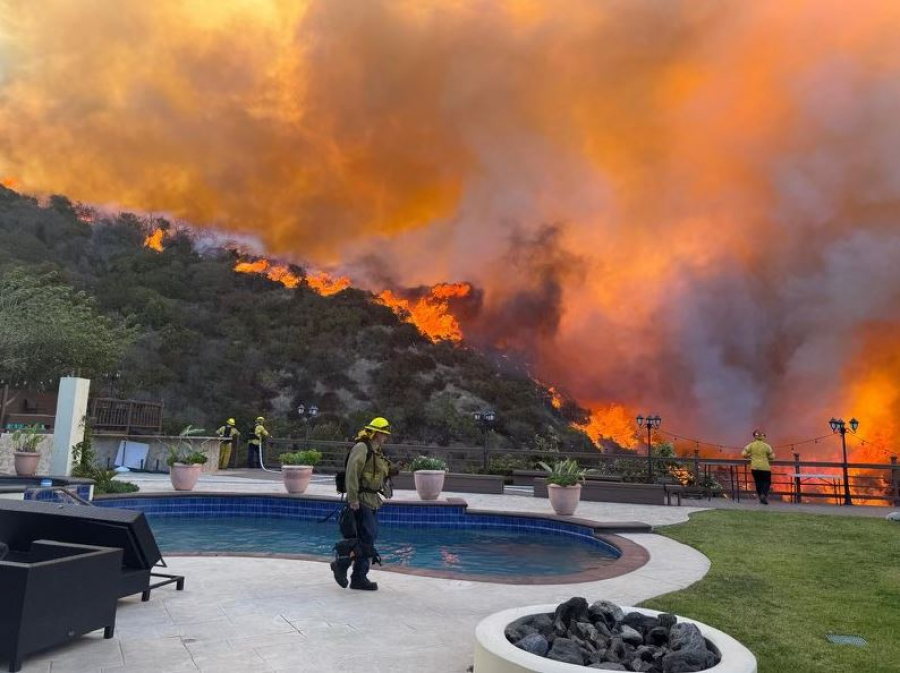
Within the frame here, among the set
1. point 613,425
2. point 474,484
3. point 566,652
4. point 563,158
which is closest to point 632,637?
point 566,652

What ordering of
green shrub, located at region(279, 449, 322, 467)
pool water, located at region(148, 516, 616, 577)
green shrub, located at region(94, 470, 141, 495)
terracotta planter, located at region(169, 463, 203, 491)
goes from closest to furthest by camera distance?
pool water, located at region(148, 516, 616, 577)
green shrub, located at region(94, 470, 141, 495)
terracotta planter, located at region(169, 463, 203, 491)
green shrub, located at region(279, 449, 322, 467)

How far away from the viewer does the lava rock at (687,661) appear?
271cm

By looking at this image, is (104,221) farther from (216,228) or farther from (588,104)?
(588,104)

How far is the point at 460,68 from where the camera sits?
44.6 metres

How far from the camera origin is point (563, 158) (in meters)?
43.9

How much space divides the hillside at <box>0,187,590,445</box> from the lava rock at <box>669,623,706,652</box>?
32120mm

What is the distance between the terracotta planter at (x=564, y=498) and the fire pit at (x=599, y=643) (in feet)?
27.3

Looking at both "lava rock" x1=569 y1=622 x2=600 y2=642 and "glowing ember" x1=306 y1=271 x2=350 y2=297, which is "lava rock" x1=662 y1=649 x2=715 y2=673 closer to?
"lava rock" x1=569 y1=622 x2=600 y2=642

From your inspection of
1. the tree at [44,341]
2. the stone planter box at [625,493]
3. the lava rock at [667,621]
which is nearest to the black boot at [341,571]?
the lava rock at [667,621]

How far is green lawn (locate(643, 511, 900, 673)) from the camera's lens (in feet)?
14.0

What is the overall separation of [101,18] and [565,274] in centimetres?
4236

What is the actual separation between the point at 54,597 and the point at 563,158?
44247mm

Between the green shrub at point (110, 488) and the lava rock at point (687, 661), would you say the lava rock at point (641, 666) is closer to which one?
the lava rock at point (687, 661)

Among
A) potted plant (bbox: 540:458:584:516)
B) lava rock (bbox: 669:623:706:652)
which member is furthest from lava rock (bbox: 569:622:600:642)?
potted plant (bbox: 540:458:584:516)
